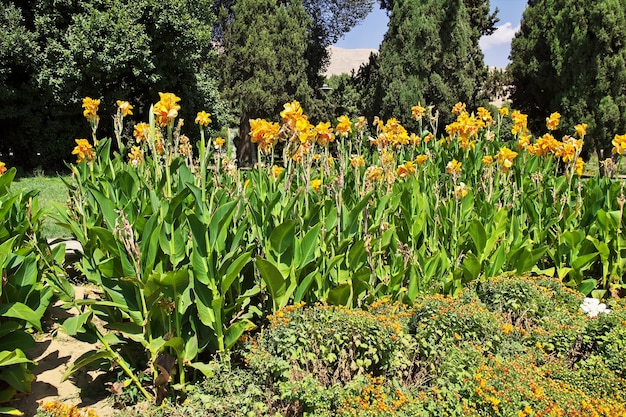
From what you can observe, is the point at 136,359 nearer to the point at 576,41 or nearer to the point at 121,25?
the point at 121,25

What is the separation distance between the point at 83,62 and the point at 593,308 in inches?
497

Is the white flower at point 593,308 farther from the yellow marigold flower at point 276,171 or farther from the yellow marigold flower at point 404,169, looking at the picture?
the yellow marigold flower at point 276,171

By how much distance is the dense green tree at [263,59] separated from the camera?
55.2ft

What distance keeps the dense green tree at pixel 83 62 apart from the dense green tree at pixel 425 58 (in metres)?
5.59

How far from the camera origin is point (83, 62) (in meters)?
12.2

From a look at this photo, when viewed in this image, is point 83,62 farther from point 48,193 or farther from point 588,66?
point 588,66

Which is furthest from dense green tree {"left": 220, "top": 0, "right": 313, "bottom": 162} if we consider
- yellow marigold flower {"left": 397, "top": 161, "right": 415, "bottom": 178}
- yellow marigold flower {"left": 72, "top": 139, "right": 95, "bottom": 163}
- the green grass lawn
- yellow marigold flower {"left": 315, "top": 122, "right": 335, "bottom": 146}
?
yellow marigold flower {"left": 315, "top": 122, "right": 335, "bottom": 146}

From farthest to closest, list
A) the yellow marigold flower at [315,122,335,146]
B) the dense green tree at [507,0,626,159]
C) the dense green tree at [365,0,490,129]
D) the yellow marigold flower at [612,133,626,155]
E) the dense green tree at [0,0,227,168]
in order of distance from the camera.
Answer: the dense green tree at [365,0,490,129] → the dense green tree at [507,0,626,159] → the dense green tree at [0,0,227,168] → the yellow marigold flower at [612,133,626,155] → the yellow marigold flower at [315,122,335,146]

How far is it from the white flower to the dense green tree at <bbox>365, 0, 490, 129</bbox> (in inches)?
468

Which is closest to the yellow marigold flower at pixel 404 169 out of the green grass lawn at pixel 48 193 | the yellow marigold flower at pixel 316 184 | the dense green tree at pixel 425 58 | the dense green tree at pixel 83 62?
the yellow marigold flower at pixel 316 184

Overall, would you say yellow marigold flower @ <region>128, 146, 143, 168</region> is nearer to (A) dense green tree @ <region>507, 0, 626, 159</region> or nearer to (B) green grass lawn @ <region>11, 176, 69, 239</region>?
(B) green grass lawn @ <region>11, 176, 69, 239</region>

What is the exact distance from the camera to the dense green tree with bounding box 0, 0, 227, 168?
39.4 feet

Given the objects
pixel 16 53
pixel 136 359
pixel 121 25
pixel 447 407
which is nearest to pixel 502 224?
pixel 447 407

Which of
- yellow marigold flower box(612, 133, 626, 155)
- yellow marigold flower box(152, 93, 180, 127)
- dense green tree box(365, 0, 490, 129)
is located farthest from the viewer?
dense green tree box(365, 0, 490, 129)
